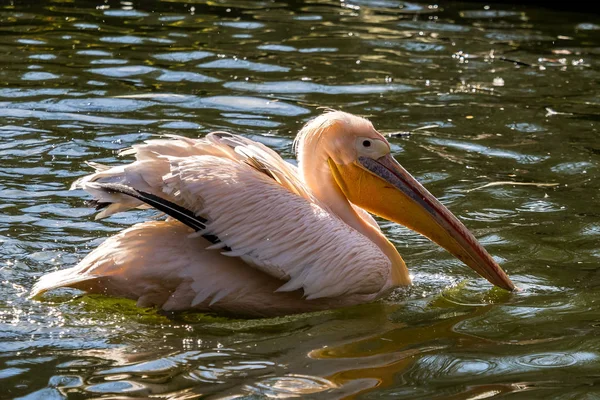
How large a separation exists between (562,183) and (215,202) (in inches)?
113

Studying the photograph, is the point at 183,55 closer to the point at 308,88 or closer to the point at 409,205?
the point at 308,88

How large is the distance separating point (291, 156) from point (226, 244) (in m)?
2.51

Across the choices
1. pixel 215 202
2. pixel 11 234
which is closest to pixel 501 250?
pixel 215 202

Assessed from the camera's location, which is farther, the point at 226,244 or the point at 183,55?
the point at 183,55

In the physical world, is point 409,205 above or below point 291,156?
above

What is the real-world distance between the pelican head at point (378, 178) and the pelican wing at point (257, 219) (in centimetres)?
41

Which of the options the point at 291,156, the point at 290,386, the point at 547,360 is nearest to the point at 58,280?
the point at 290,386

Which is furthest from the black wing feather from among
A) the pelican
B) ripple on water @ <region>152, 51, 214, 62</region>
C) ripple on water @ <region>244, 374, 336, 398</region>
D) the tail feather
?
ripple on water @ <region>152, 51, 214, 62</region>

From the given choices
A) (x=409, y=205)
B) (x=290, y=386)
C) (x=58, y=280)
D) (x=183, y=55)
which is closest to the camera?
(x=290, y=386)

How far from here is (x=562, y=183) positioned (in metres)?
6.38

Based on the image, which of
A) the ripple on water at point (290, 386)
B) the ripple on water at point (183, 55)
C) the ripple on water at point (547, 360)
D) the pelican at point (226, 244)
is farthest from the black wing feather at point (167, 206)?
the ripple on water at point (183, 55)

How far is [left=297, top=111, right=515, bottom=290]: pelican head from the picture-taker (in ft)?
15.5

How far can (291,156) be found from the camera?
6.72 meters

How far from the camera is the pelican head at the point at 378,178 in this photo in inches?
186
